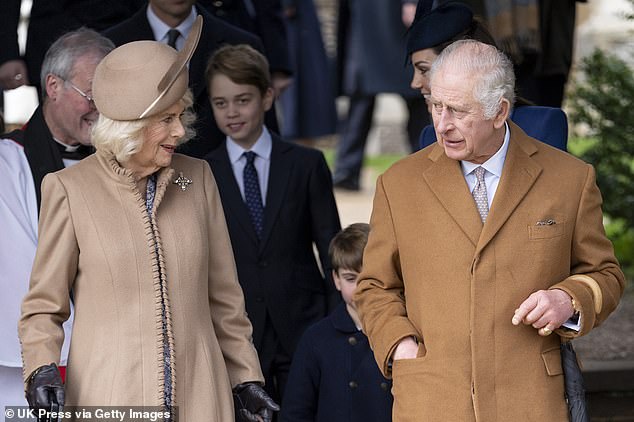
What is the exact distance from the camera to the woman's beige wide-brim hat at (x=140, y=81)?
403 centimetres

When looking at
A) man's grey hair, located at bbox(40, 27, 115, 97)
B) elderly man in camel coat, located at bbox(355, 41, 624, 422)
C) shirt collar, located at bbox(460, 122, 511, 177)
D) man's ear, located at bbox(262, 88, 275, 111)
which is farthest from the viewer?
man's ear, located at bbox(262, 88, 275, 111)

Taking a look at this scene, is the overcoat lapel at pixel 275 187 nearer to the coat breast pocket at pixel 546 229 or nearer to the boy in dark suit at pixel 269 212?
the boy in dark suit at pixel 269 212

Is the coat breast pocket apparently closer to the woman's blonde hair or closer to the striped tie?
the striped tie

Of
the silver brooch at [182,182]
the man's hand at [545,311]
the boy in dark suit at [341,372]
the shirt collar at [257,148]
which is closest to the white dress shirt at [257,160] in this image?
the shirt collar at [257,148]

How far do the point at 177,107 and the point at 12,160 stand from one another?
3.44ft

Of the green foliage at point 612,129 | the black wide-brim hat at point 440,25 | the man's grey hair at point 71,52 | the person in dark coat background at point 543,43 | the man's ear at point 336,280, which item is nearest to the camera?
the black wide-brim hat at point 440,25

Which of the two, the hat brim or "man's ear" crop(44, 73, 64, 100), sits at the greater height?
the hat brim

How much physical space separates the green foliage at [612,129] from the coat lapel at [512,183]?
388 centimetres

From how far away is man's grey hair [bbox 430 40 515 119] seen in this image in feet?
13.1

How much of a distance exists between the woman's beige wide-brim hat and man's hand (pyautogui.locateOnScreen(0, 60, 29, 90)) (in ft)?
6.27

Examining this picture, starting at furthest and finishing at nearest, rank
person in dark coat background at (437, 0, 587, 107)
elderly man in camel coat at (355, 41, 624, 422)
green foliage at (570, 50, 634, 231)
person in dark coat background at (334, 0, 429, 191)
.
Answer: person in dark coat background at (334, 0, 429, 191)
green foliage at (570, 50, 634, 231)
person in dark coat background at (437, 0, 587, 107)
elderly man in camel coat at (355, 41, 624, 422)

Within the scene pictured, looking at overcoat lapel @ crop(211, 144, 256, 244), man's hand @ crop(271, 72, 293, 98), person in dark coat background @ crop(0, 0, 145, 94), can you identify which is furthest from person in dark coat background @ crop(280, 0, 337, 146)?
overcoat lapel @ crop(211, 144, 256, 244)

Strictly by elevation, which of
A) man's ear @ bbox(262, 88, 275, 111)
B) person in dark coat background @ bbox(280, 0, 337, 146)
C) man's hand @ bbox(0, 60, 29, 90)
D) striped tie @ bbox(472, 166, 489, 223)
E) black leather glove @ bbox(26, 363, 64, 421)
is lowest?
person in dark coat background @ bbox(280, 0, 337, 146)

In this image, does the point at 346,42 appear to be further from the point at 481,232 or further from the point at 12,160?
the point at 481,232
